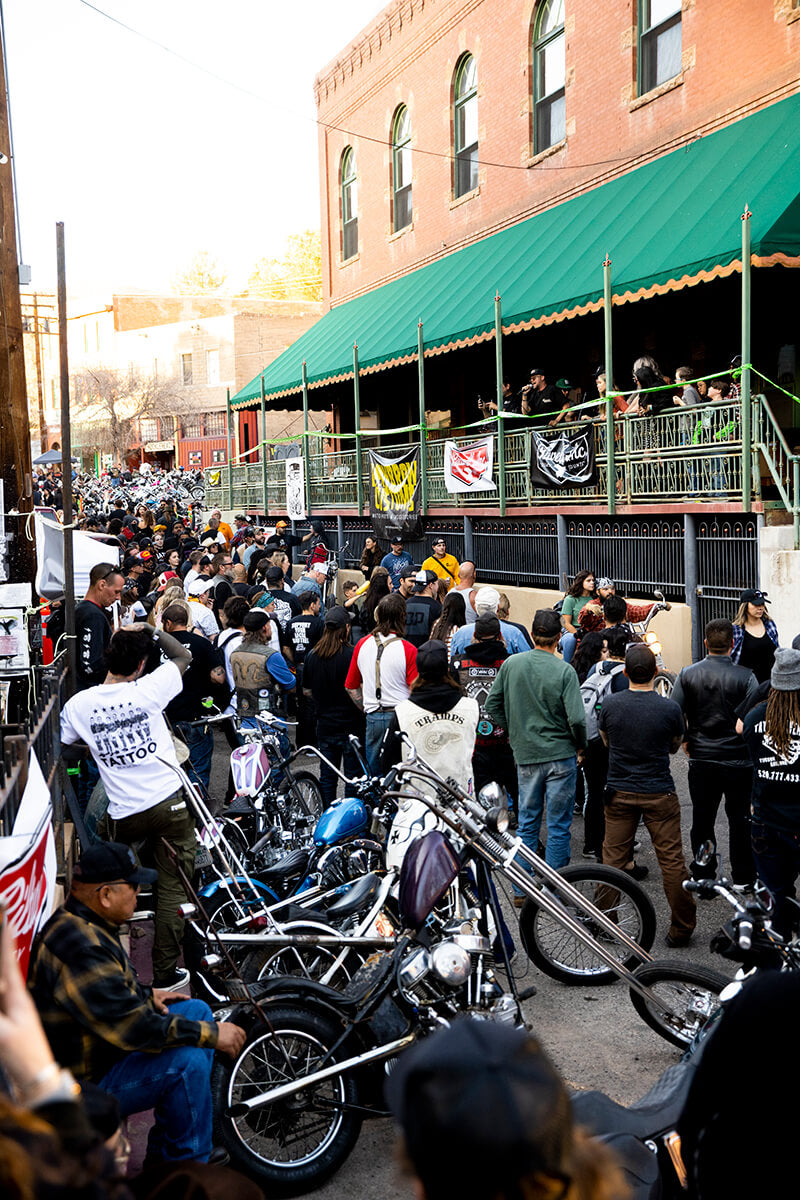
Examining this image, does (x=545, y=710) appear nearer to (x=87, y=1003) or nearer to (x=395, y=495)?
(x=87, y=1003)

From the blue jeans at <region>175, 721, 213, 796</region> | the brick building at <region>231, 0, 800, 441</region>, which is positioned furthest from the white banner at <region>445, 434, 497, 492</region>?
the blue jeans at <region>175, 721, 213, 796</region>

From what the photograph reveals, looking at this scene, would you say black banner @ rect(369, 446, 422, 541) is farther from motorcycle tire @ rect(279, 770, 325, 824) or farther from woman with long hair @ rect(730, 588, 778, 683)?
woman with long hair @ rect(730, 588, 778, 683)

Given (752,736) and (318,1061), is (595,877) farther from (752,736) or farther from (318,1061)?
(318,1061)

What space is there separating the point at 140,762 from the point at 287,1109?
2299 mm

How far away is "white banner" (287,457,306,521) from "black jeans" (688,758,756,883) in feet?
57.2

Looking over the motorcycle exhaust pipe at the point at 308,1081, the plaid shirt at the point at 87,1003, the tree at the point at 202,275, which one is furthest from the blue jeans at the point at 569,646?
the tree at the point at 202,275

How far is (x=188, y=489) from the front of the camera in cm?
3603

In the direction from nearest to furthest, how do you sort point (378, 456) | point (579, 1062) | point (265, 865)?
point (579, 1062), point (265, 865), point (378, 456)

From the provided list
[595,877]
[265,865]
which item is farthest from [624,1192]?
[265,865]

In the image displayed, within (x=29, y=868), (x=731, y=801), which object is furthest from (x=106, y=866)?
(x=731, y=801)

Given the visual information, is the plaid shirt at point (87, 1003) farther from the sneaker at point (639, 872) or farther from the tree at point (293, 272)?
the tree at point (293, 272)

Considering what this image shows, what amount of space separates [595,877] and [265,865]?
202cm

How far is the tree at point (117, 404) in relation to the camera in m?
55.9

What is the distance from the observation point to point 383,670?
833cm
